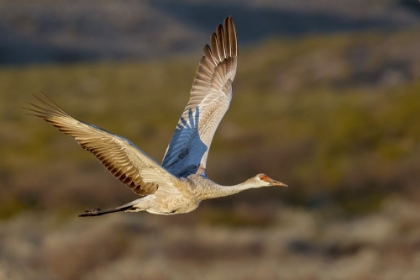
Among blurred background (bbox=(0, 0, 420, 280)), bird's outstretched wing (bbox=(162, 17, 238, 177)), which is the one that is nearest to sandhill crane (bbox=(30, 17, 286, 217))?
bird's outstretched wing (bbox=(162, 17, 238, 177))

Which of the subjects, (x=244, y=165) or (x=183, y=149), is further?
(x=244, y=165)

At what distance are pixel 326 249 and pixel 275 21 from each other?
55.4 m

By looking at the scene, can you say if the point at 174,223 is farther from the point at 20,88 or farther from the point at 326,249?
the point at 20,88

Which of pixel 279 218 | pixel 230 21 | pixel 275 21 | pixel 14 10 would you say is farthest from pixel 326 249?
pixel 275 21

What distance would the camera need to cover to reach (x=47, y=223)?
23.5m

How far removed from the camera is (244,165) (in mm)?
28625

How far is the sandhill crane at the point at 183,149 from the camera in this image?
407 inches

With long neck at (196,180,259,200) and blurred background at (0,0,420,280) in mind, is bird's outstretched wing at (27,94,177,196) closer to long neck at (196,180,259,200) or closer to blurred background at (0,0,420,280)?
long neck at (196,180,259,200)

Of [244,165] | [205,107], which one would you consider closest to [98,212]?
[205,107]

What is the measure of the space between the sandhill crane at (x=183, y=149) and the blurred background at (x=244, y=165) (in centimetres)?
184

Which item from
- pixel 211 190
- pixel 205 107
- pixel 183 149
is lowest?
pixel 211 190

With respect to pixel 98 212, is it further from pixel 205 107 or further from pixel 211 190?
pixel 205 107

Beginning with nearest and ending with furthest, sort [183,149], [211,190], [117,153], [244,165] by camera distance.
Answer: [117,153] < [211,190] < [183,149] < [244,165]

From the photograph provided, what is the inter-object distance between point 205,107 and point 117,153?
208 cm
